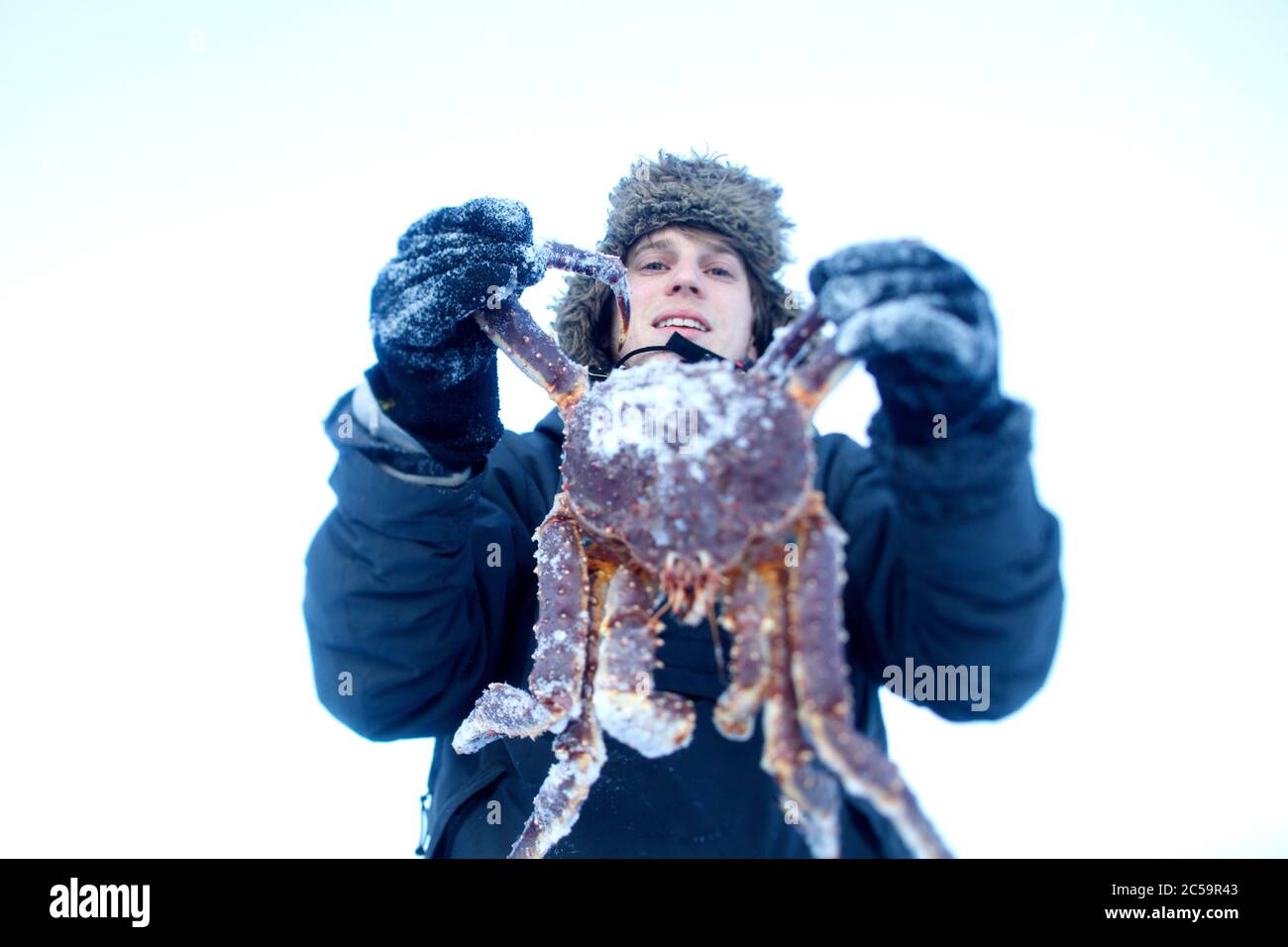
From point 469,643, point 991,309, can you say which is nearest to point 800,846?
point 469,643

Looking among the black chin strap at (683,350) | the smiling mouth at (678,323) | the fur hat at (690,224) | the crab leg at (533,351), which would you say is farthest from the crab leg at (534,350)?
the fur hat at (690,224)

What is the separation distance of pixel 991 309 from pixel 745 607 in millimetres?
641

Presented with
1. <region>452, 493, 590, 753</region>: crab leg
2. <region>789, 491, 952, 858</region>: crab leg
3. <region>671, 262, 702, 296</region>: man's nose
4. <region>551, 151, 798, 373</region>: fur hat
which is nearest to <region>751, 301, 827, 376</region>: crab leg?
<region>789, 491, 952, 858</region>: crab leg

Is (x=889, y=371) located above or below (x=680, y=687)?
above

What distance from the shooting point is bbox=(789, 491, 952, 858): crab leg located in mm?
1135

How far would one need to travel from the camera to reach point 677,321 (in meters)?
2.18

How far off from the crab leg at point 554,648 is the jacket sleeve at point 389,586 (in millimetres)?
310

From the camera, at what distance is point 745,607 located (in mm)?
1310

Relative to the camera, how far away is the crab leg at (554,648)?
4.76 feet

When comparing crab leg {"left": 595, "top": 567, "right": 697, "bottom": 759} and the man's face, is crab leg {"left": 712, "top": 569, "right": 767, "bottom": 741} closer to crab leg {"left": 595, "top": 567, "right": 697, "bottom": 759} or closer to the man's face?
crab leg {"left": 595, "top": 567, "right": 697, "bottom": 759}

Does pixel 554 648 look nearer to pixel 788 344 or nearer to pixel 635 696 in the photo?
pixel 635 696

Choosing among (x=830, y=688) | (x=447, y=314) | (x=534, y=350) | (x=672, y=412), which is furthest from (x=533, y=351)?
(x=830, y=688)

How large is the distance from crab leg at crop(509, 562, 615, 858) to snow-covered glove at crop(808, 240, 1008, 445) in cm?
74
